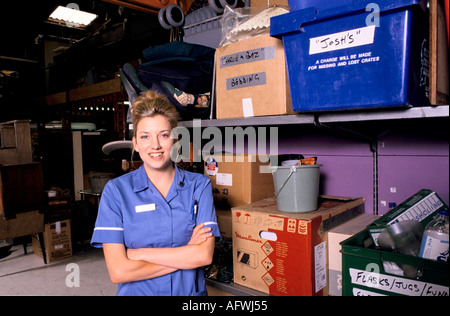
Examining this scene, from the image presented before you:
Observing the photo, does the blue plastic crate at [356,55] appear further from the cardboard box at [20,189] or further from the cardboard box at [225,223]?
the cardboard box at [20,189]

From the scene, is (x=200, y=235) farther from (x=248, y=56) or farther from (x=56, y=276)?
(x=56, y=276)

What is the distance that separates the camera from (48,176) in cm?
783

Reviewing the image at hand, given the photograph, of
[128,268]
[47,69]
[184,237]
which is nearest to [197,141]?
[184,237]

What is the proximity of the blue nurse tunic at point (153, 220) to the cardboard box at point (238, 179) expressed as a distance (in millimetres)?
355

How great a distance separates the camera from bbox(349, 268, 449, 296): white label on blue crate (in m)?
1.17


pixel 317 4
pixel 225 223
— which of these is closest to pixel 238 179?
pixel 225 223

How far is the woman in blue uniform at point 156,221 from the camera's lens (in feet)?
5.05

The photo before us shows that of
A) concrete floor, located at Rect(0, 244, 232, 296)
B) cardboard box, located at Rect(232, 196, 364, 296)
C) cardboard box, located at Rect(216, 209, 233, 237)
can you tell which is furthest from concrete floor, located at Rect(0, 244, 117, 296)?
cardboard box, located at Rect(232, 196, 364, 296)

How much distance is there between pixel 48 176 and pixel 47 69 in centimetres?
Result: 399

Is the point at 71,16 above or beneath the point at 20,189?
above

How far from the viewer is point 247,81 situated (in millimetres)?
1717

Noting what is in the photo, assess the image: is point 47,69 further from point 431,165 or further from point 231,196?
point 431,165

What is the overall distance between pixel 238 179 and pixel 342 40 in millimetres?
1002

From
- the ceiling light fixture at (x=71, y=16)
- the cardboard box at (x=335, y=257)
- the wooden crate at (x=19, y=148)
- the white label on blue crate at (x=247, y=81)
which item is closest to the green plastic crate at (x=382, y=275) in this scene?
the cardboard box at (x=335, y=257)
